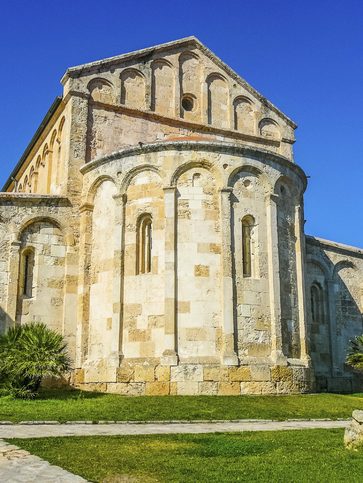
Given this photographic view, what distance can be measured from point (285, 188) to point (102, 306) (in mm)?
7575

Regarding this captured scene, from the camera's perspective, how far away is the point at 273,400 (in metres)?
17.0

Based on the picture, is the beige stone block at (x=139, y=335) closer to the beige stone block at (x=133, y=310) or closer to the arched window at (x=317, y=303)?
the beige stone block at (x=133, y=310)

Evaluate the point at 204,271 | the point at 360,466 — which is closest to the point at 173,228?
the point at 204,271

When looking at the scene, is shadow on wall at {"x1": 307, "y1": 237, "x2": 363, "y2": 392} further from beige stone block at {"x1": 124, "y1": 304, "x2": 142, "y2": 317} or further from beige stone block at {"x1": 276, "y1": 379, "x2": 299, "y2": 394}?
beige stone block at {"x1": 124, "y1": 304, "x2": 142, "y2": 317}

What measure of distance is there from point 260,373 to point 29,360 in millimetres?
6823

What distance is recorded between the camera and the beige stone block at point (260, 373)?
60.1ft

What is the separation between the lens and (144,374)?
18125 mm

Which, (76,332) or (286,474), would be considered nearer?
(286,474)

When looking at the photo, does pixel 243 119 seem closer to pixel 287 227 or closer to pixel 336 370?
pixel 287 227

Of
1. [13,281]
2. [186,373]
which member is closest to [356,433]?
[186,373]

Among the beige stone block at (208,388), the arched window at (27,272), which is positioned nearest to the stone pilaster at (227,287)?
the beige stone block at (208,388)

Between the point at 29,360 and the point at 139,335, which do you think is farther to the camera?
the point at 139,335

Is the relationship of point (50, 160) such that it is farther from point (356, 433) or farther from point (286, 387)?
point (356, 433)

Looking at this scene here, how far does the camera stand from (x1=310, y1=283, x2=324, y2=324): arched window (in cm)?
2675
